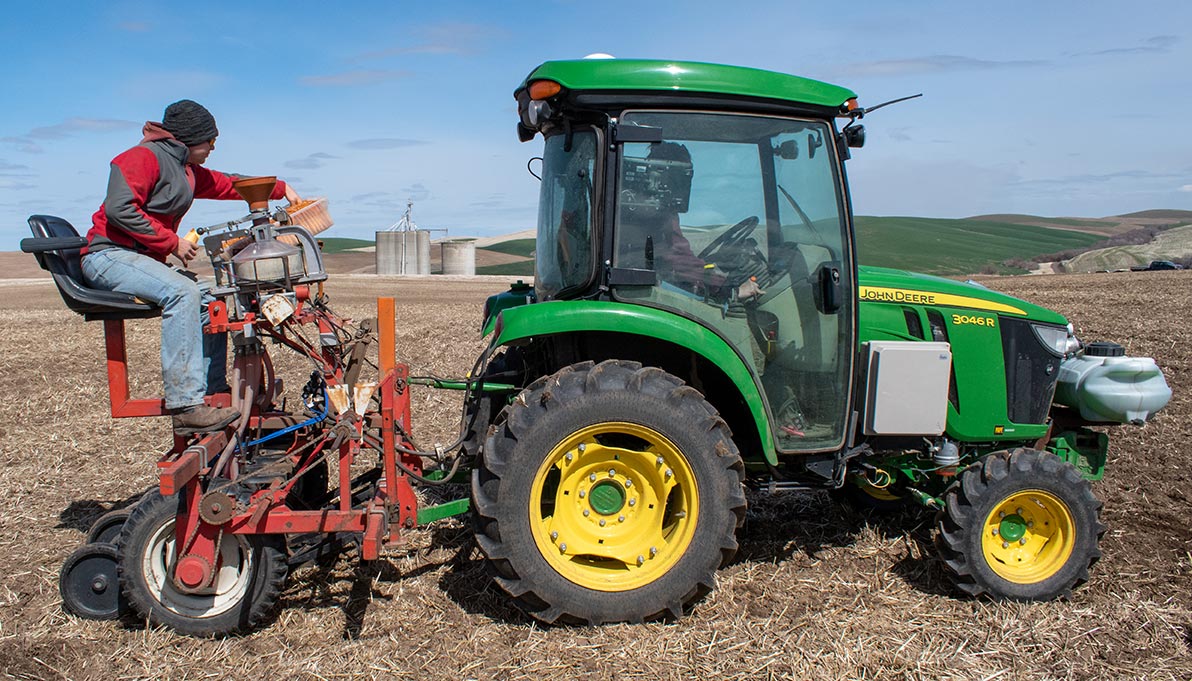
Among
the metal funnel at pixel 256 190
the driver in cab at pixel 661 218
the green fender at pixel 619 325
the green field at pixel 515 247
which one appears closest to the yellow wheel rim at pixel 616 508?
the green fender at pixel 619 325

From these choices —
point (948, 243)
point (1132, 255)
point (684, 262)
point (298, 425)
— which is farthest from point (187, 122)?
point (948, 243)

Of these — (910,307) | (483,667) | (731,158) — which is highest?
(731,158)

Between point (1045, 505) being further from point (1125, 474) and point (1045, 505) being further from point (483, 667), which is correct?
point (483, 667)

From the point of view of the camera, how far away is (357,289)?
2322 centimetres

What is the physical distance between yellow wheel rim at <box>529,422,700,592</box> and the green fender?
40cm

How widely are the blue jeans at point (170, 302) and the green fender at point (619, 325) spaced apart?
1331mm

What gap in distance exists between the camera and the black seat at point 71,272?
3.78 meters

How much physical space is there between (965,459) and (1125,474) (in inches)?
78.6

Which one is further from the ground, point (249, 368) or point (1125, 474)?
point (249, 368)

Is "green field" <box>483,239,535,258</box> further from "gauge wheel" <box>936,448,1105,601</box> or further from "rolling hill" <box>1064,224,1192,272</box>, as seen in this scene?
"gauge wheel" <box>936,448,1105,601</box>

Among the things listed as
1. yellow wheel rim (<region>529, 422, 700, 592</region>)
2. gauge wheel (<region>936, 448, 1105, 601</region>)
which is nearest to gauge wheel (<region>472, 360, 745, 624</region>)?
yellow wheel rim (<region>529, 422, 700, 592</region>)

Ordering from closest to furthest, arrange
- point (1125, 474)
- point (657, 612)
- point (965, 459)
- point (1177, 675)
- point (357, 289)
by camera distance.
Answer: point (1177, 675) < point (657, 612) < point (965, 459) < point (1125, 474) < point (357, 289)

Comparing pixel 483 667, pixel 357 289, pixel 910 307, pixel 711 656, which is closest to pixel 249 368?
pixel 483 667

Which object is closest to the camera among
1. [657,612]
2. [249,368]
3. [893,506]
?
[657,612]
